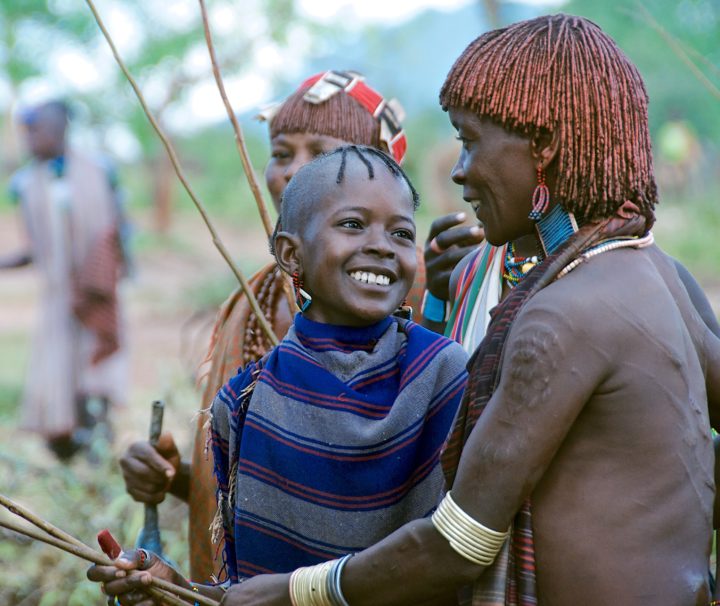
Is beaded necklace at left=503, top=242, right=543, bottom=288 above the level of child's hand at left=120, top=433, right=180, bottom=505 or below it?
above

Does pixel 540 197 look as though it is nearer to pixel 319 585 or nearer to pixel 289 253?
pixel 289 253

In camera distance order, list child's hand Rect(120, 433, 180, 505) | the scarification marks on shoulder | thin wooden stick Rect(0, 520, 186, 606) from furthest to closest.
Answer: child's hand Rect(120, 433, 180, 505), thin wooden stick Rect(0, 520, 186, 606), the scarification marks on shoulder

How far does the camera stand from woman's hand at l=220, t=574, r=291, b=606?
191 cm

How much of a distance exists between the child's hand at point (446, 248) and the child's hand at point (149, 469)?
812 mm

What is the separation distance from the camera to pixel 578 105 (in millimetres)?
1802

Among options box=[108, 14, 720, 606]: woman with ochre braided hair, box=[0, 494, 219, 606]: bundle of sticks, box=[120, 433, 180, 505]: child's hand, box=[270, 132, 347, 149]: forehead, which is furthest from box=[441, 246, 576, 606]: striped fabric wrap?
box=[270, 132, 347, 149]: forehead

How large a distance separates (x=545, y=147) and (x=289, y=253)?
64cm

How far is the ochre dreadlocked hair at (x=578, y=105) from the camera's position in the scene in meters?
1.80

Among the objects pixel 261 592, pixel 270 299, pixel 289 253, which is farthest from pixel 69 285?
pixel 261 592

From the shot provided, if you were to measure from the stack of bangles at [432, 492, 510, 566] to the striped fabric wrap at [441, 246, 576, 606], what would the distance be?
3cm

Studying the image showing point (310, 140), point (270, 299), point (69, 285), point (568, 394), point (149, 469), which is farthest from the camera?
point (69, 285)

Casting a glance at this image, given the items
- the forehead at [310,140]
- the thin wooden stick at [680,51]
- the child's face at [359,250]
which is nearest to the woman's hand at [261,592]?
the child's face at [359,250]

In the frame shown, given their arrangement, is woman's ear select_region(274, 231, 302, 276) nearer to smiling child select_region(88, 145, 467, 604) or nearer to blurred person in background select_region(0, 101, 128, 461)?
smiling child select_region(88, 145, 467, 604)

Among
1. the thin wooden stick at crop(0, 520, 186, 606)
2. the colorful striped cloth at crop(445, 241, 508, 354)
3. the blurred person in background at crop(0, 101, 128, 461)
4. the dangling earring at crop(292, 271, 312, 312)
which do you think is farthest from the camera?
the blurred person in background at crop(0, 101, 128, 461)
